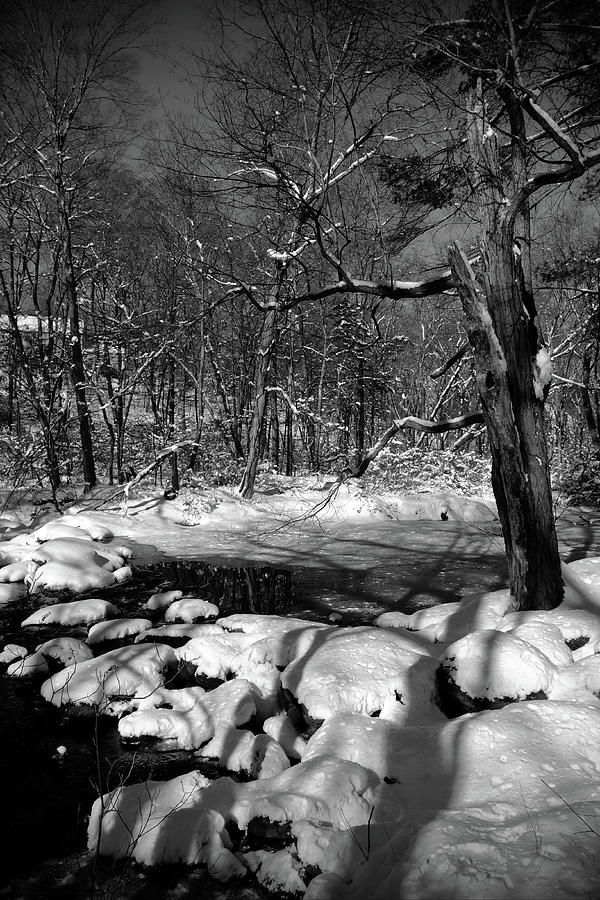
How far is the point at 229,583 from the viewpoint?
26.5 feet

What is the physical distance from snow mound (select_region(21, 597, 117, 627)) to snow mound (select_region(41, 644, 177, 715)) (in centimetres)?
151

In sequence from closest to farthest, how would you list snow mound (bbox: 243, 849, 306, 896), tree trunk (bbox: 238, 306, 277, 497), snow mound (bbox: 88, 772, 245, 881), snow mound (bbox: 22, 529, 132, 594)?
snow mound (bbox: 243, 849, 306, 896)
snow mound (bbox: 88, 772, 245, 881)
snow mound (bbox: 22, 529, 132, 594)
tree trunk (bbox: 238, 306, 277, 497)

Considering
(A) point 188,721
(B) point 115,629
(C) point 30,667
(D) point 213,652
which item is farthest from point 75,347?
(A) point 188,721

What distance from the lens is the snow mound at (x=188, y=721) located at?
3844mm

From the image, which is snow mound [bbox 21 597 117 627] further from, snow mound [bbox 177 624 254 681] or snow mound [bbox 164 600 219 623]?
snow mound [bbox 177 624 254 681]

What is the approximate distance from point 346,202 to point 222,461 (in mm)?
14345

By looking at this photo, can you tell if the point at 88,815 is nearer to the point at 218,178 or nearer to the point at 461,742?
the point at 461,742

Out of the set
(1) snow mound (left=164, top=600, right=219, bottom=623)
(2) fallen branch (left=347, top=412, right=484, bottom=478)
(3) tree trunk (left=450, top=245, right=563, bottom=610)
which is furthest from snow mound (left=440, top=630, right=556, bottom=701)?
(1) snow mound (left=164, top=600, right=219, bottom=623)

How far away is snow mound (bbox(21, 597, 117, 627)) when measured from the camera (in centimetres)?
605

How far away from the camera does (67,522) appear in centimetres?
1098

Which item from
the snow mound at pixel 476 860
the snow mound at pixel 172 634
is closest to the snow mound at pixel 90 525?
the snow mound at pixel 172 634

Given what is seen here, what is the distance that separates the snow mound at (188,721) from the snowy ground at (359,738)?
0.5 inches

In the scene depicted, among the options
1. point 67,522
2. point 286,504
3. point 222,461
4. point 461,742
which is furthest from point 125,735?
point 222,461

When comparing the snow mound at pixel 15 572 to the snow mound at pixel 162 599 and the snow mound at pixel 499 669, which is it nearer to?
the snow mound at pixel 162 599
